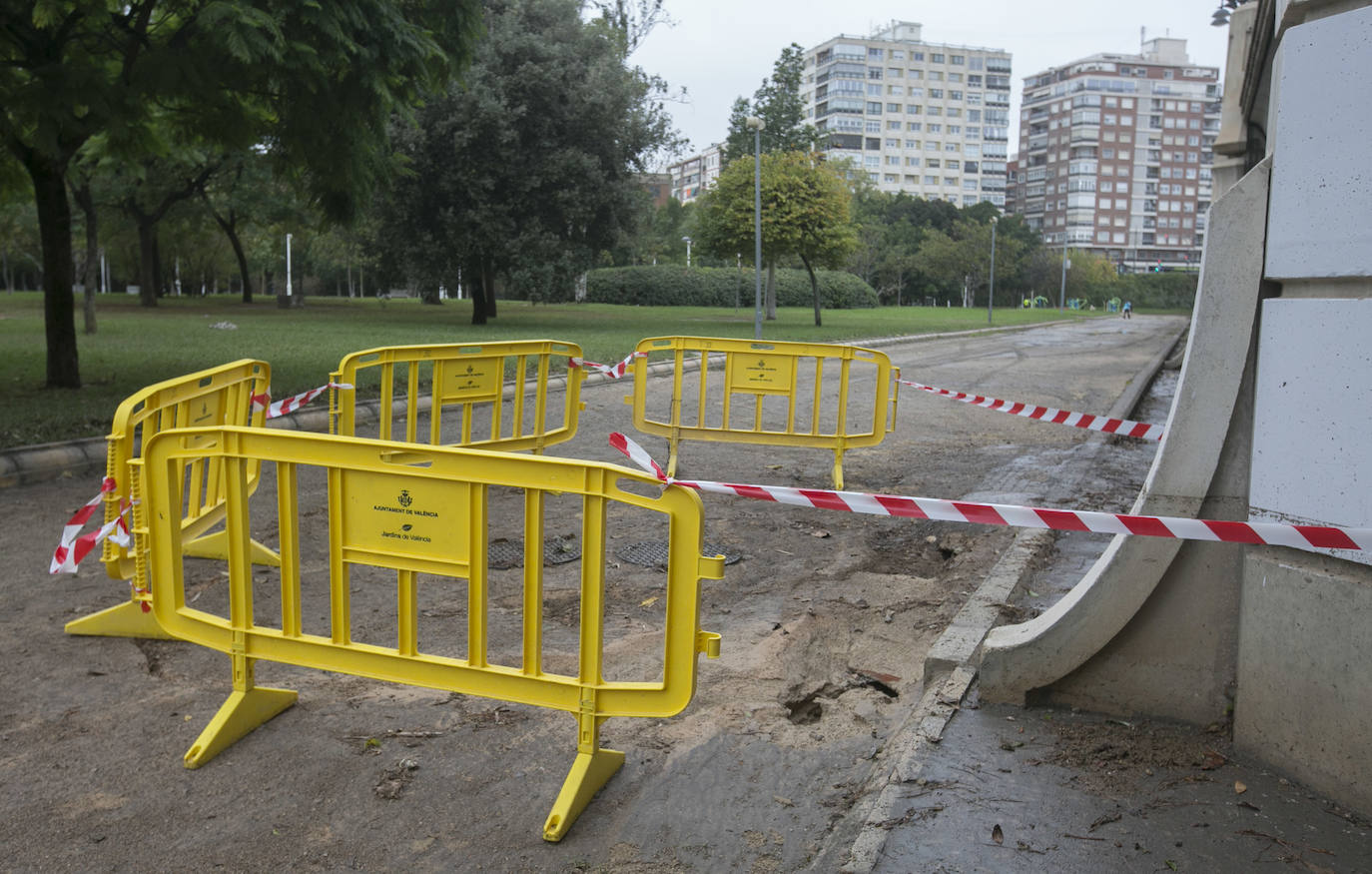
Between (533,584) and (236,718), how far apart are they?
1.35 m

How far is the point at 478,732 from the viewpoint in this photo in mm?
A: 4227

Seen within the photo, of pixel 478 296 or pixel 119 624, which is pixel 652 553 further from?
pixel 478 296

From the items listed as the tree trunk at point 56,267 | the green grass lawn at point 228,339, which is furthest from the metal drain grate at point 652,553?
the tree trunk at point 56,267

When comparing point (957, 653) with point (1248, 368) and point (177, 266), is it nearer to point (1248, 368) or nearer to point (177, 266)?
point (1248, 368)

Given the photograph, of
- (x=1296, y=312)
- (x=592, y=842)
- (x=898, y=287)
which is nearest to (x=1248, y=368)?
(x=1296, y=312)

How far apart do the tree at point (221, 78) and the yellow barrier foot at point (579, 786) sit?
722cm

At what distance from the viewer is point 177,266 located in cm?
6138

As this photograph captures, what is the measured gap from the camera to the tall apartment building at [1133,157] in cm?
16200

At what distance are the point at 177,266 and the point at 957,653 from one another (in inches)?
2554

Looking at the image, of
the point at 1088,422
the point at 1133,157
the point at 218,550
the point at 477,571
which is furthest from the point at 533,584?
the point at 1133,157

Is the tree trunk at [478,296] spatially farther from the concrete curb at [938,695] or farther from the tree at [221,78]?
the concrete curb at [938,695]

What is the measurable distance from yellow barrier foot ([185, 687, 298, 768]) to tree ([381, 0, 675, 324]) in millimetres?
26971

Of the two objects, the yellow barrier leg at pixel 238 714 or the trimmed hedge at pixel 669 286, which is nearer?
the yellow barrier leg at pixel 238 714

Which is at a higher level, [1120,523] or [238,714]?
[1120,523]
